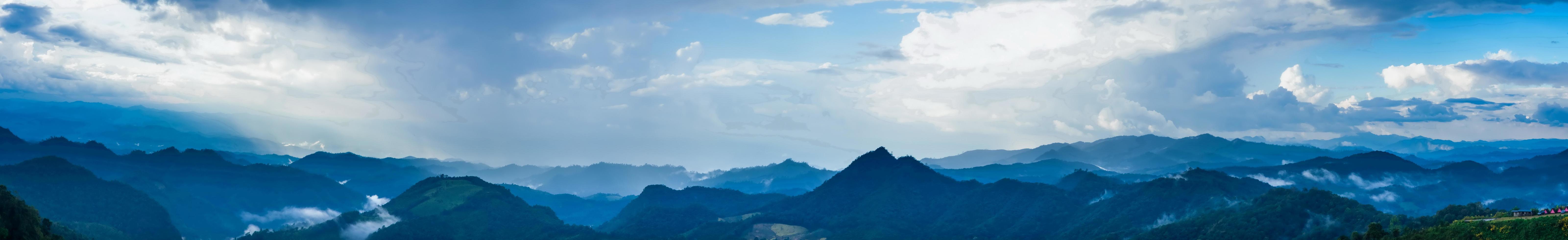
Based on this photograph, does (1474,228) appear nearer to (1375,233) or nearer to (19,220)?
(1375,233)

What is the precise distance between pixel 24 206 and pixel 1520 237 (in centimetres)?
20335

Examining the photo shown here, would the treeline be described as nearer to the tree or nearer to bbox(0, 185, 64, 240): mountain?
the tree

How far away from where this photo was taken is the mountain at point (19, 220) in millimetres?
124438

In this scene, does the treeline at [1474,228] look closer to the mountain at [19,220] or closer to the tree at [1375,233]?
the tree at [1375,233]

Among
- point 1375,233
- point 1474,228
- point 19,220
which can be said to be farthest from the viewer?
point 1375,233

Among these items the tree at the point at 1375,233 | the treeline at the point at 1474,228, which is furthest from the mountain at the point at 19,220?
the tree at the point at 1375,233

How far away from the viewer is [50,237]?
434 feet

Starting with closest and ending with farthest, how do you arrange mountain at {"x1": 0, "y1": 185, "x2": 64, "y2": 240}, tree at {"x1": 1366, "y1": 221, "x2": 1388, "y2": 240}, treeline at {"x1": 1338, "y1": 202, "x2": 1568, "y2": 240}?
1. mountain at {"x1": 0, "y1": 185, "x2": 64, "y2": 240}
2. treeline at {"x1": 1338, "y1": 202, "x2": 1568, "y2": 240}
3. tree at {"x1": 1366, "y1": 221, "x2": 1388, "y2": 240}

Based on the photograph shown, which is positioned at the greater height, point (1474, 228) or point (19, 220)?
point (19, 220)

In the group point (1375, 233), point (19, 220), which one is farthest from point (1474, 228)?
point (19, 220)

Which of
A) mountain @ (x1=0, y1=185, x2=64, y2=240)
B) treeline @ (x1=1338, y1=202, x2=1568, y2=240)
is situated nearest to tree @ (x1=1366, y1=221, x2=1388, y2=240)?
treeline @ (x1=1338, y1=202, x2=1568, y2=240)

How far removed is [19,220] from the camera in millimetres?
126688

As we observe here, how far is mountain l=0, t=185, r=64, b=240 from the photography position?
124m

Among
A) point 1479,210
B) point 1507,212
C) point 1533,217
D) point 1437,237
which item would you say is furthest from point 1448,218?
point 1533,217
